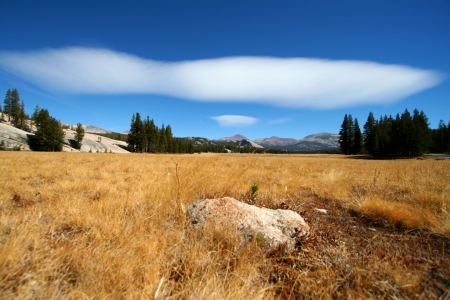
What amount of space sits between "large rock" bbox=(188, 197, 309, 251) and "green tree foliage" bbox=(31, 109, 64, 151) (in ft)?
253

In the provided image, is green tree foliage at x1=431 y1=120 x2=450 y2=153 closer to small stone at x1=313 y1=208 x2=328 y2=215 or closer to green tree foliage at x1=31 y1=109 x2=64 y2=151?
small stone at x1=313 y1=208 x2=328 y2=215

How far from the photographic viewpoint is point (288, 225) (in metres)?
2.86

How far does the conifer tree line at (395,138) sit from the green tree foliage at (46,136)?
101 metres

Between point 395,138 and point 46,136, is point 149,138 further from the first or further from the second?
point 395,138

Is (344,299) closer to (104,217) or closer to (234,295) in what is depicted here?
(234,295)

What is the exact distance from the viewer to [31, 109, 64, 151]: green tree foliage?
59.4 metres

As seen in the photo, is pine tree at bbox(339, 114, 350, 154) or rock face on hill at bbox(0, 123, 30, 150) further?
pine tree at bbox(339, 114, 350, 154)

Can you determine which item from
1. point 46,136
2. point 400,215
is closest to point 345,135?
point 400,215

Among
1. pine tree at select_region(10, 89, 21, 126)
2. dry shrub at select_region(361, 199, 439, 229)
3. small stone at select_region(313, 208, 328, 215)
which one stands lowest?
small stone at select_region(313, 208, 328, 215)

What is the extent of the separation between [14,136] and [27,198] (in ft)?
262

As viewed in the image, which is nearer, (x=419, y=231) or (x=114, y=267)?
(x=114, y=267)

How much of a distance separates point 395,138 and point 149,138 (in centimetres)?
8376

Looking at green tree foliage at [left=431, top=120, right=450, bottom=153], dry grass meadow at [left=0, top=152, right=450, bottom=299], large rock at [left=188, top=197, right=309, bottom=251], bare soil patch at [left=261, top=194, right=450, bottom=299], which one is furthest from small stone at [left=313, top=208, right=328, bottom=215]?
green tree foliage at [left=431, top=120, right=450, bottom=153]

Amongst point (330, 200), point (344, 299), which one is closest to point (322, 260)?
point (344, 299)
